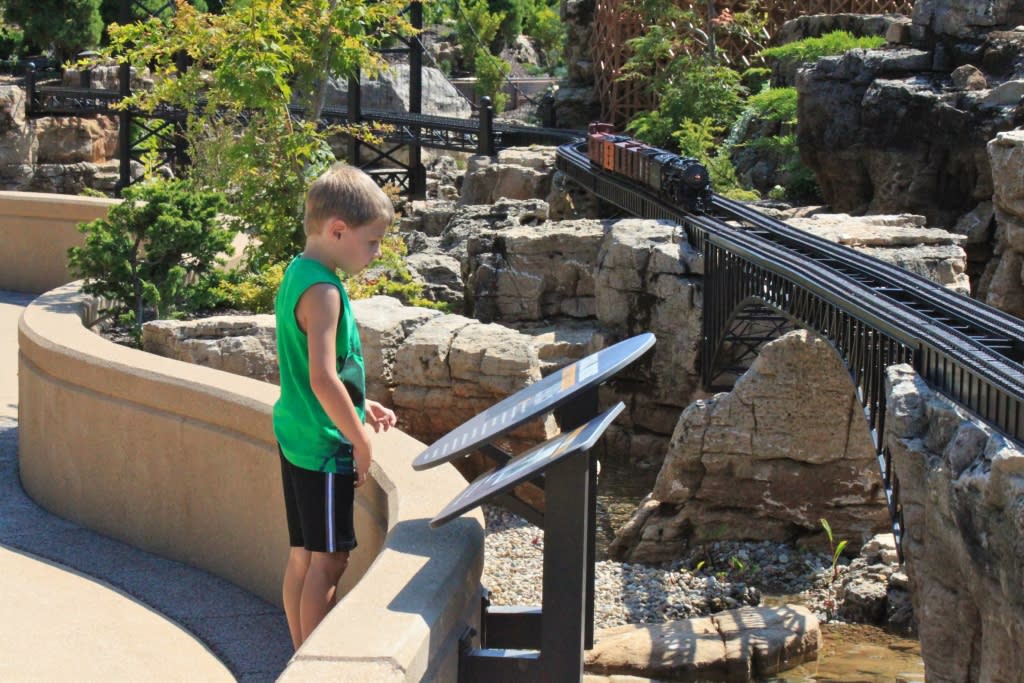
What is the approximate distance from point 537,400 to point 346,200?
2.74ft

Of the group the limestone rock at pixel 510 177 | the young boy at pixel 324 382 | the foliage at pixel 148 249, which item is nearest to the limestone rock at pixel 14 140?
the limestone rock at pixel 510 177

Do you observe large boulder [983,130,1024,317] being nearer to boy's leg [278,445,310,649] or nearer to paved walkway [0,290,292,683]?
paved walkway [0,290,292,683]

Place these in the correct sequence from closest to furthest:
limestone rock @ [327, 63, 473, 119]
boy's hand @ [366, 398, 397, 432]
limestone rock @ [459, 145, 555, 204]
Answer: boy's hand @ [366, 398, 397, 432] → limestone rock @ [459, 145, 555, 204] → limestone rock @ [327, 63, 473, 119]

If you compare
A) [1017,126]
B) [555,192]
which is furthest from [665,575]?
[555,192]

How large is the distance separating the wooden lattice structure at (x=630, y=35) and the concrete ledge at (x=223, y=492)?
37.5 metres

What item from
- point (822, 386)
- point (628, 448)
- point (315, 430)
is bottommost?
point (628, 448)

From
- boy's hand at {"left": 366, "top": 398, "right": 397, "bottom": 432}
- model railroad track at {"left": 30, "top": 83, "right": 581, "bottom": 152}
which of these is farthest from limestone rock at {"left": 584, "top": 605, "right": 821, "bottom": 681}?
model railroad track at {"left": 30, "top": 83, "right": 581, "bottom": 152}

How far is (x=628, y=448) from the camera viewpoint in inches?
842

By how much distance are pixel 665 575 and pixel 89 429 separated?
919 cm

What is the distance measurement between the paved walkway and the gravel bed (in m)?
6.19

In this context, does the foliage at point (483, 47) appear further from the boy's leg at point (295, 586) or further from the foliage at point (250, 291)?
the boy's leg at point (295, 586)

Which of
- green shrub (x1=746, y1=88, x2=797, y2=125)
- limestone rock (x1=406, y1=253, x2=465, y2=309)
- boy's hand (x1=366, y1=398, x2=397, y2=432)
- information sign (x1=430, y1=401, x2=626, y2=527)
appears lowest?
limestone rock (x1=406, y1=253, x2=465, y2=309)

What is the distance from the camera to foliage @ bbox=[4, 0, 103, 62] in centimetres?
4841

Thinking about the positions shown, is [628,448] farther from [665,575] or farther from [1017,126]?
[1017,126]
